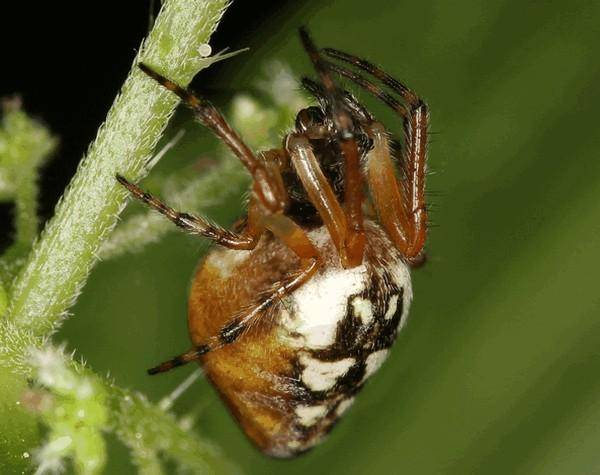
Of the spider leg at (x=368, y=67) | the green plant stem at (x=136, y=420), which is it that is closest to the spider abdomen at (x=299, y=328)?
the green plant stem at (x=136, y=420)

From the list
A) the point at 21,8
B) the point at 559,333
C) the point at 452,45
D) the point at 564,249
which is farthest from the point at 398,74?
the point at 21,8

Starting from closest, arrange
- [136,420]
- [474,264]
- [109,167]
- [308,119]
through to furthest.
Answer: [109,167]
[136,420]
[308,119]
[474,264]

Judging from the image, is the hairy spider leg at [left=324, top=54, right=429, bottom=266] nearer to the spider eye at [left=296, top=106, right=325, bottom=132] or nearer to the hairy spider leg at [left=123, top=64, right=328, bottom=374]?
the spider eye at [left=296, top=106, right=325, bottom=132]

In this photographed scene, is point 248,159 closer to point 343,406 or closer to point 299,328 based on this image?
point 299,328

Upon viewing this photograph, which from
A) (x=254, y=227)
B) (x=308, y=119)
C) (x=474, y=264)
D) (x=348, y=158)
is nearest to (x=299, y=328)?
(x=254, y=227)

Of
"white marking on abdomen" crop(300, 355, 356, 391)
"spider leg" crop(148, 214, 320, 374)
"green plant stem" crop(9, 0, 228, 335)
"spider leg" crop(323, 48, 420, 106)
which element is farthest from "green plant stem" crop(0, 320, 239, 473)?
"spider leg" crop(323, 48, 420, 106)

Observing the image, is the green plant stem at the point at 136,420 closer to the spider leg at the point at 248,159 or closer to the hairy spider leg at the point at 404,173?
the spider leg at the point at 248,159
